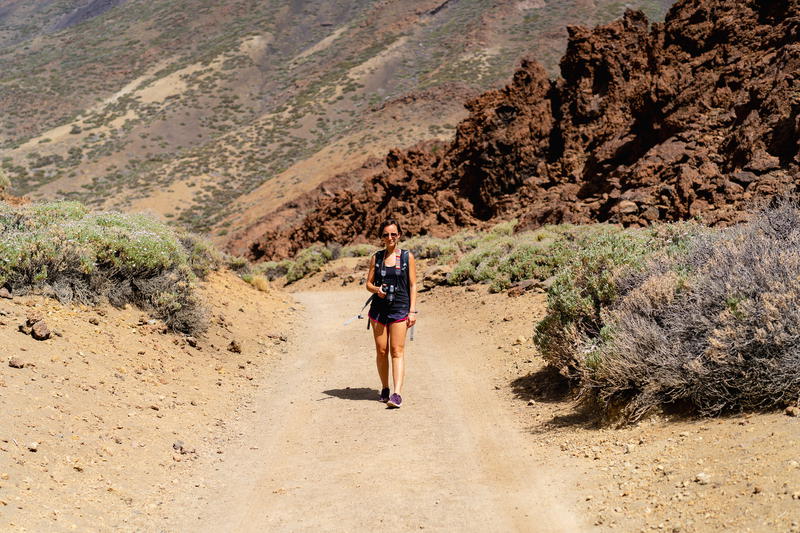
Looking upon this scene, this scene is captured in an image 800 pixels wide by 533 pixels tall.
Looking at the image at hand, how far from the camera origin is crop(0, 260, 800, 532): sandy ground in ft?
12.5

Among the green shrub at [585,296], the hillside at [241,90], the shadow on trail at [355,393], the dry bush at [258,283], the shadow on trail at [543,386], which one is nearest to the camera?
the green shrub at [585,296]

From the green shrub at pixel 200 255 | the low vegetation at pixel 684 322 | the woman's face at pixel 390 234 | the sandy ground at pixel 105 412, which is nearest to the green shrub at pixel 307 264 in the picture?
the green shrub at pixel 200 255

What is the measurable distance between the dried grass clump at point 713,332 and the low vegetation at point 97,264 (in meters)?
5.57

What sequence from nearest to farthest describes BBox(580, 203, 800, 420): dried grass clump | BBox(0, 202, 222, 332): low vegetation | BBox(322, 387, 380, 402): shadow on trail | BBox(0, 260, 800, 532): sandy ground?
BBox(0, 260, 800, 532): sandy ground → BBox(580, 203, 800, 420): dried grass clump → BBox(322, 387, 380, 402): shadow on trail → BBox(0, 202, 222, 332): low vegetation

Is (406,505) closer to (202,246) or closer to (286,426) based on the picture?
(286,426)

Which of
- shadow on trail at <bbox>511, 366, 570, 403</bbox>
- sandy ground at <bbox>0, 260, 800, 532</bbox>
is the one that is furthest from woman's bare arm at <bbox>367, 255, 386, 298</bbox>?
shadow on trail at <bbox>511, 366, 570, 403</bbox>

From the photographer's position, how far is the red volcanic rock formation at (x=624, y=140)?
13.2 meters

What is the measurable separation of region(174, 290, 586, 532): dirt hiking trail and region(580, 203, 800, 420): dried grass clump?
Answer: 41.8 inches

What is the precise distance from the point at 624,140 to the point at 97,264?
47.2 feet

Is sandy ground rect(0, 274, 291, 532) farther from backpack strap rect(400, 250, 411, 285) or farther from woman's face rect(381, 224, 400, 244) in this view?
woman's face rect(381, 224, 400, 244)

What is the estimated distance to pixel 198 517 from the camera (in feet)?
14.0

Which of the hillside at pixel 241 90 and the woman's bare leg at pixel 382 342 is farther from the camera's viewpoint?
the hillside at pixel 241 90

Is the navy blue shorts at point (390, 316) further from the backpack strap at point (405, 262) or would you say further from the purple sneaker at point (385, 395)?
the purple sneaker at point (385, 395)

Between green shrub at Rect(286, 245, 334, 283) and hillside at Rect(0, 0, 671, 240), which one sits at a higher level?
hillside at Rect(0, 0, 671, 240)
